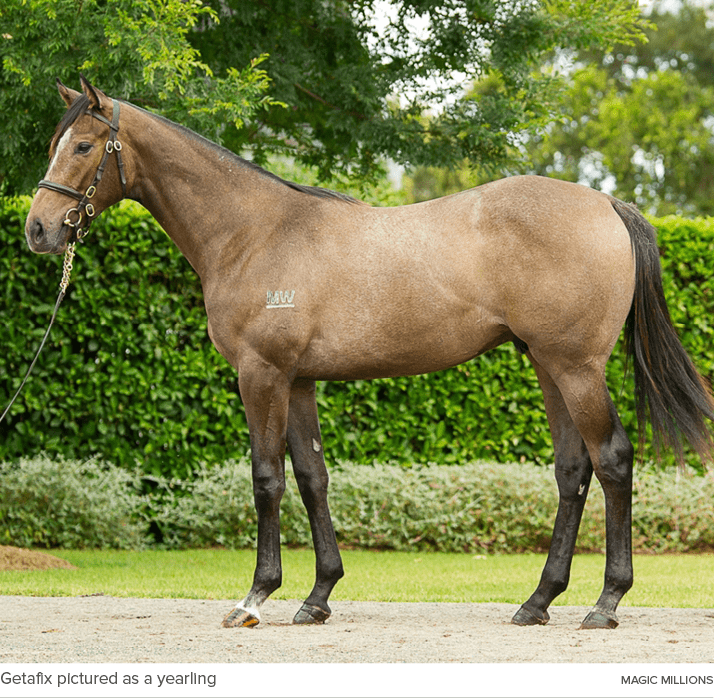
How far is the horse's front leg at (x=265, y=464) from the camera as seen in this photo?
13.7 feet

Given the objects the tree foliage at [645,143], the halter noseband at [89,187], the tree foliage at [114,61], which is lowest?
the halter noseband at [89,187]

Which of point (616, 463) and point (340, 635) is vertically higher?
point (616, 463)

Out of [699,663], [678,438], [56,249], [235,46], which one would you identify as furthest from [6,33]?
[699,663]

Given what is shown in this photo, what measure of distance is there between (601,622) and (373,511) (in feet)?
12.7

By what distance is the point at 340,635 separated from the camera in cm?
396

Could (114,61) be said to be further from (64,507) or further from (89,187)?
(64,507)

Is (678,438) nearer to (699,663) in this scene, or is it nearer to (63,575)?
(699,663)

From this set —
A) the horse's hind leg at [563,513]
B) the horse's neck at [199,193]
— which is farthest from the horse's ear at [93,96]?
the horse's hind leg at [563,513]

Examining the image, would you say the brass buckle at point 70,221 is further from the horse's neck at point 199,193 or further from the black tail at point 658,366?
the black tail at point 658,366

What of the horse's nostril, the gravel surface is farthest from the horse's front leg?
the horse's nostril

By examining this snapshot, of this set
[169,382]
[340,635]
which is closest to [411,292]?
[340,635]

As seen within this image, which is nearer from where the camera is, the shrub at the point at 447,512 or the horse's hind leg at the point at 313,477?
the horse's hind leg at the point at 313,477

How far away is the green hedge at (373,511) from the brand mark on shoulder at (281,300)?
3914 millimetres

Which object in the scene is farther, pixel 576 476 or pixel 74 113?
pixel 576 476
